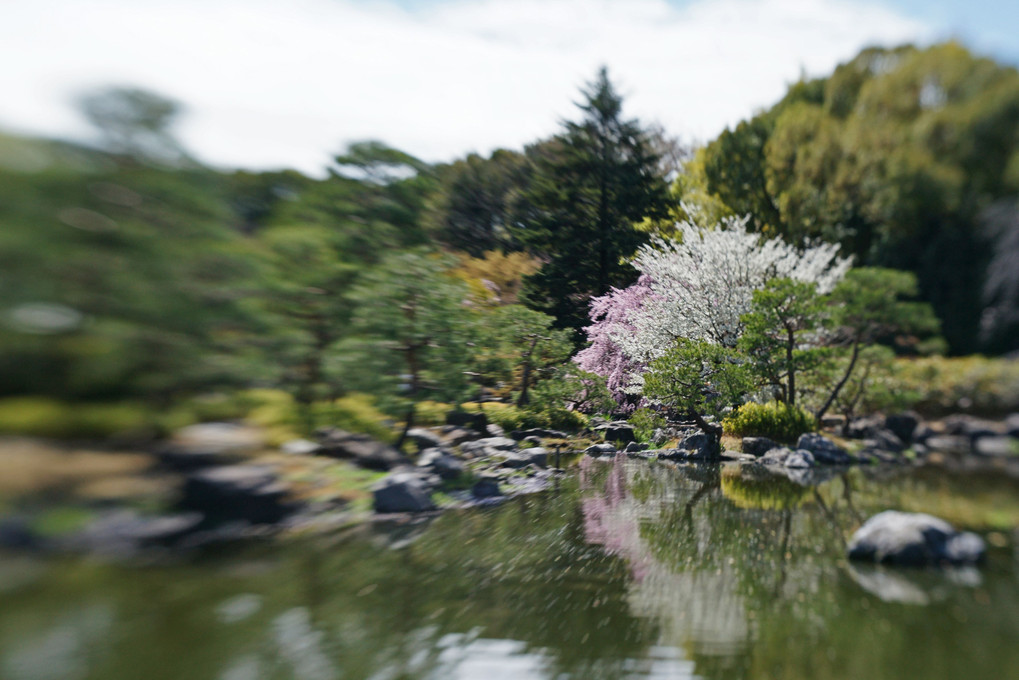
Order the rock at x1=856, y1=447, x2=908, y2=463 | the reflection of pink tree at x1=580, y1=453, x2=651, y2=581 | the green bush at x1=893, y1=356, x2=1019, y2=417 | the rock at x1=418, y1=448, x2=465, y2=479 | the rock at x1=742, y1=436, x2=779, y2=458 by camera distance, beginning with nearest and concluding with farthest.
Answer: the reflection of pink tree at x1=580, y1=453, x2=651, y2=581
the green bush at x1=893, y1=356, x2=1019, y2=417
the rock at x1=418, y1=448, x2=465, y2=479
the rock at x1=856, y1=447, x2=908, y2=463
the rock at x1=742, y1=436, x2=779, y2=458

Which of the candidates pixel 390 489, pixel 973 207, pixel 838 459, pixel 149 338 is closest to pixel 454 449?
pixel 390 489

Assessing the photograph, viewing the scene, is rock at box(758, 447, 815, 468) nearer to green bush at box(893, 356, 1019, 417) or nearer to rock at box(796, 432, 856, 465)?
rock at box(796, 432, 856, 465)

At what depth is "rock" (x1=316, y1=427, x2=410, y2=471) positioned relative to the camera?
6148 millimetres

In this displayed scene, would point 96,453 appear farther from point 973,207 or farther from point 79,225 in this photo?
point 973,207

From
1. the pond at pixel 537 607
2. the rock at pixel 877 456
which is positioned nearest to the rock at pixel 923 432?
the rock at pixel 877 456

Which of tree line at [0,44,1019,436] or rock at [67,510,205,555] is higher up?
tree line at [0,44,1019,436]

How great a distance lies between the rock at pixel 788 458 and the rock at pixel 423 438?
224 inches

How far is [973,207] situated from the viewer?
586cm

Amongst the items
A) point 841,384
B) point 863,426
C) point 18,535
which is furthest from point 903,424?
point 18,535

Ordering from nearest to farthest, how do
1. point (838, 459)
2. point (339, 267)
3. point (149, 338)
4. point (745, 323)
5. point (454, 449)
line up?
point (149, 338) → point (339, 267) → point (454, 449) → point (838, 459) → point (745, 323)

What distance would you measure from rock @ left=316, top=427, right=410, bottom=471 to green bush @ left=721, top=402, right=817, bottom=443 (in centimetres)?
618

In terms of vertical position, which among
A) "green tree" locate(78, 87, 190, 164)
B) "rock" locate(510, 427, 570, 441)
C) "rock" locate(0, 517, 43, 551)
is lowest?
"rock" locate(0, 517, 43, 551)

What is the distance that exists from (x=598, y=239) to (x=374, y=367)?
4906 millimetres

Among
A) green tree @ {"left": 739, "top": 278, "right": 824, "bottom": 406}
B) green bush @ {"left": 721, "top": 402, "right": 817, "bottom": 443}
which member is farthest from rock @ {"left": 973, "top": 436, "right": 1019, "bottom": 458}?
green bush @ {"left": 721, "top": 402, "right": 817, "bottom": 443}
